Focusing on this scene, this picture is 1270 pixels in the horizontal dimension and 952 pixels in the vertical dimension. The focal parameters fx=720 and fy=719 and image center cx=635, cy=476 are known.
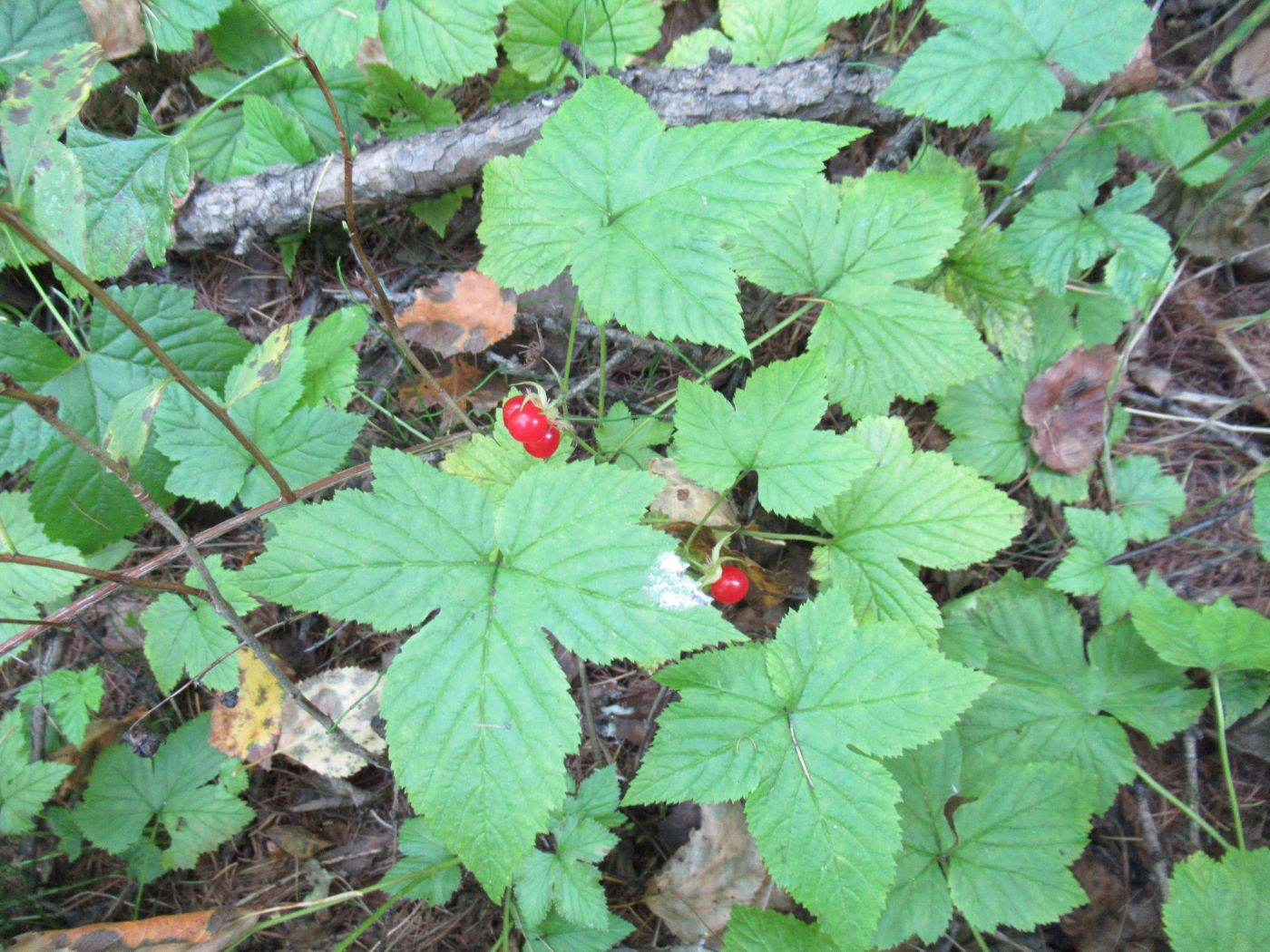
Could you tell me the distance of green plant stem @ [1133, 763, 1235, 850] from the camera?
6.44 feet

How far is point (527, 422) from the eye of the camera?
1.79m

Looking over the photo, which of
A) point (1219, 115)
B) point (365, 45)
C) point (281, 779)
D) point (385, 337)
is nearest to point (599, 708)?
point (281, 779)

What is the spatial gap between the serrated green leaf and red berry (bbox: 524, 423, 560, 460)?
1476 millimetres

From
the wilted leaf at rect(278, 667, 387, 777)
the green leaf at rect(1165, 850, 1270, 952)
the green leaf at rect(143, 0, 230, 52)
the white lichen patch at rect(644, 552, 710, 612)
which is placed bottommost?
the green leaf at rect(1165, 850, 1270, 952)

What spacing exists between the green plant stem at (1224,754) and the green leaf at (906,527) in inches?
33.0

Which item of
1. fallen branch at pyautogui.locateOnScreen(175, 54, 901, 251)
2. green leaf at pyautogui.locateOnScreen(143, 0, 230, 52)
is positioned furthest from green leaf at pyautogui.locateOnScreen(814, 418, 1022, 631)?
green leaf at pyautogui.locateOnScreen(143, 0, 230, 52)

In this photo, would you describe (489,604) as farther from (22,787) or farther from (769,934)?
(22,787)

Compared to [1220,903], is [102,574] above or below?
above

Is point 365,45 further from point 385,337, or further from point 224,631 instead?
point 224,631

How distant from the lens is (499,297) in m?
2.55

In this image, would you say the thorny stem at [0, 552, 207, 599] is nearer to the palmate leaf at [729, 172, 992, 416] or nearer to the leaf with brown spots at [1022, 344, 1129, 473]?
the palmate leaf at [729, 172, 992, 416]

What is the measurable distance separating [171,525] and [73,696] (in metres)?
1.08

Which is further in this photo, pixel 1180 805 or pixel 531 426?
pixel 1180 805

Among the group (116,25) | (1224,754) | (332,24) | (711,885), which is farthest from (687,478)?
(116,25)
